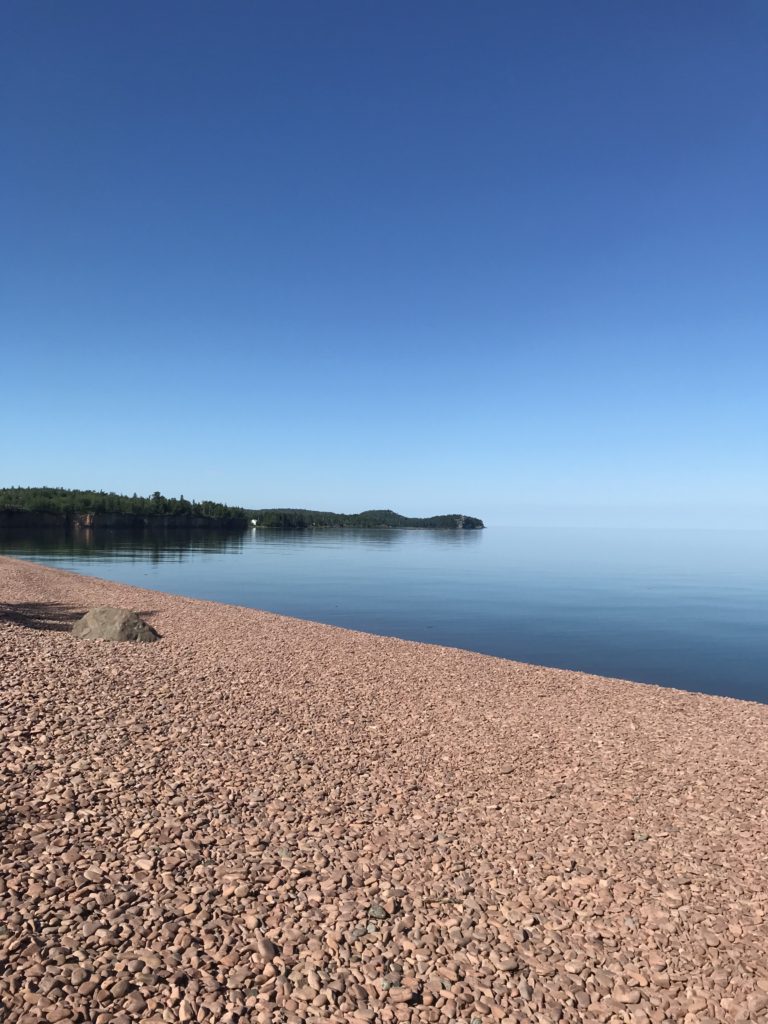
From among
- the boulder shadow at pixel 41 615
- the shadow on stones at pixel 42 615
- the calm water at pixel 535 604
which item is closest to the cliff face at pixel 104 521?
the calm water at pixel 535 604

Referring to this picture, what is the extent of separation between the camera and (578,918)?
495cm

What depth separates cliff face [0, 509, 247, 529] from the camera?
123 meters

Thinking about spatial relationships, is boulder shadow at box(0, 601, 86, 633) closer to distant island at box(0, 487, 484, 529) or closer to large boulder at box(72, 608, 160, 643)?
large boulder at box(72, 608, 160, 643)

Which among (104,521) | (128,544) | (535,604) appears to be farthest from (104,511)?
(535,604)

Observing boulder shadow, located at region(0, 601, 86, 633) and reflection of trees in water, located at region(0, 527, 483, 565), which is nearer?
boulder shadow, located at region(0, 601, 86, 633)

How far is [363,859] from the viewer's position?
5625 mm

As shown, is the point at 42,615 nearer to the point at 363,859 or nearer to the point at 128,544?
the point at 363,859

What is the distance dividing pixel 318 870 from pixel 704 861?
144 inches

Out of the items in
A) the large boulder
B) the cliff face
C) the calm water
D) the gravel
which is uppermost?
the cliff face

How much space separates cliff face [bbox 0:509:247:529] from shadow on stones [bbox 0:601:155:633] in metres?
114

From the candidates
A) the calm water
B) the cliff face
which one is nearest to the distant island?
the cliff face

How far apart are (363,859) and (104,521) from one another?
14384cm

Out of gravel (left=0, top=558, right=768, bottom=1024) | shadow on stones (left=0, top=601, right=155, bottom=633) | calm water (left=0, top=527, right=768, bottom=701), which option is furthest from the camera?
calm water (left=0, top=527, right=768, bottom=701)

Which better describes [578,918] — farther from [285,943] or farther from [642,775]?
[642,775]
